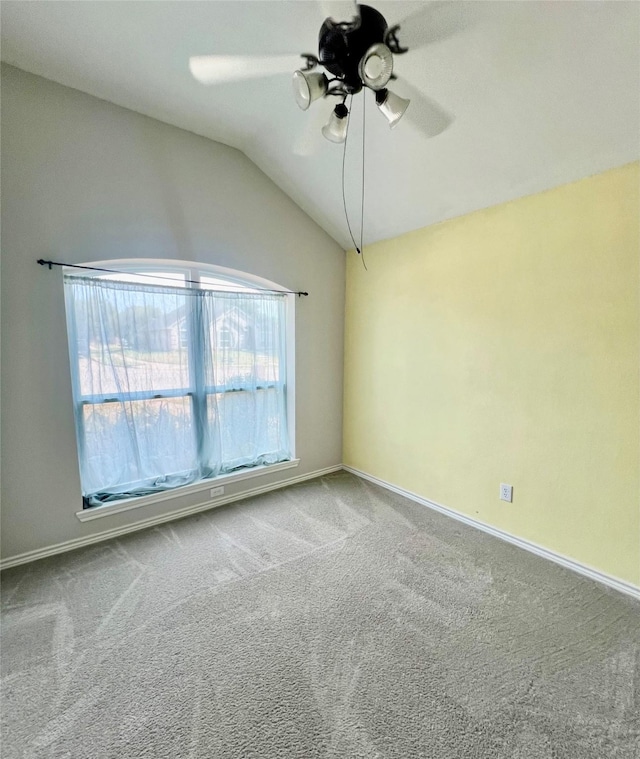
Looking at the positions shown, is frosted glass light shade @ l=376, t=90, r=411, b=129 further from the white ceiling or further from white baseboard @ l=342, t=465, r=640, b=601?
white baseboard @ l=342, t=465, r=640, b=601

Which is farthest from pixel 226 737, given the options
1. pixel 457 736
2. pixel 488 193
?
pixel 488 193

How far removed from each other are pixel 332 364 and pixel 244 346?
3.39ft

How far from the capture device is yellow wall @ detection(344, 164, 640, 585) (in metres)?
1.98

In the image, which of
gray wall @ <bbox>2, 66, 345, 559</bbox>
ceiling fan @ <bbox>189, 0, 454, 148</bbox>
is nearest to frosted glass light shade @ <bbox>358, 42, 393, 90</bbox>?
ceiling fan @ <bbox>189, 0, 454, 148</bbox>

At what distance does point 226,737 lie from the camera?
48.8 inches

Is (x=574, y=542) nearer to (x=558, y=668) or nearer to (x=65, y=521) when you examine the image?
(x=558, y=668)

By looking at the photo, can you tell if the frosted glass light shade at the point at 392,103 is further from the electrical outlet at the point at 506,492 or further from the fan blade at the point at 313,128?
the electrical outlet at the point at 506,492

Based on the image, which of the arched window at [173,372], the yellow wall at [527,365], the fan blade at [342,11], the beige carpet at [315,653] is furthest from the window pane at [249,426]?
the fan blade at [342,11]

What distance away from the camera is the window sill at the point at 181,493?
244 cm

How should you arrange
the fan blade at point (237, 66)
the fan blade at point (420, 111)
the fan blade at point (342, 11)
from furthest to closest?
the fan blade at point (420, 111) → the fan blade at point (237, 66) → the fan blade at point (342, 11)

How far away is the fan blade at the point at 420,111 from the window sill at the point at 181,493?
284 centimetres


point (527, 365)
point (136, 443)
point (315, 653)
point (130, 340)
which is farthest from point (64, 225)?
point (527, 365)

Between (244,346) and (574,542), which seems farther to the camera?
(244,346)

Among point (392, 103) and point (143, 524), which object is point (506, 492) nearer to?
point (392, 103)
